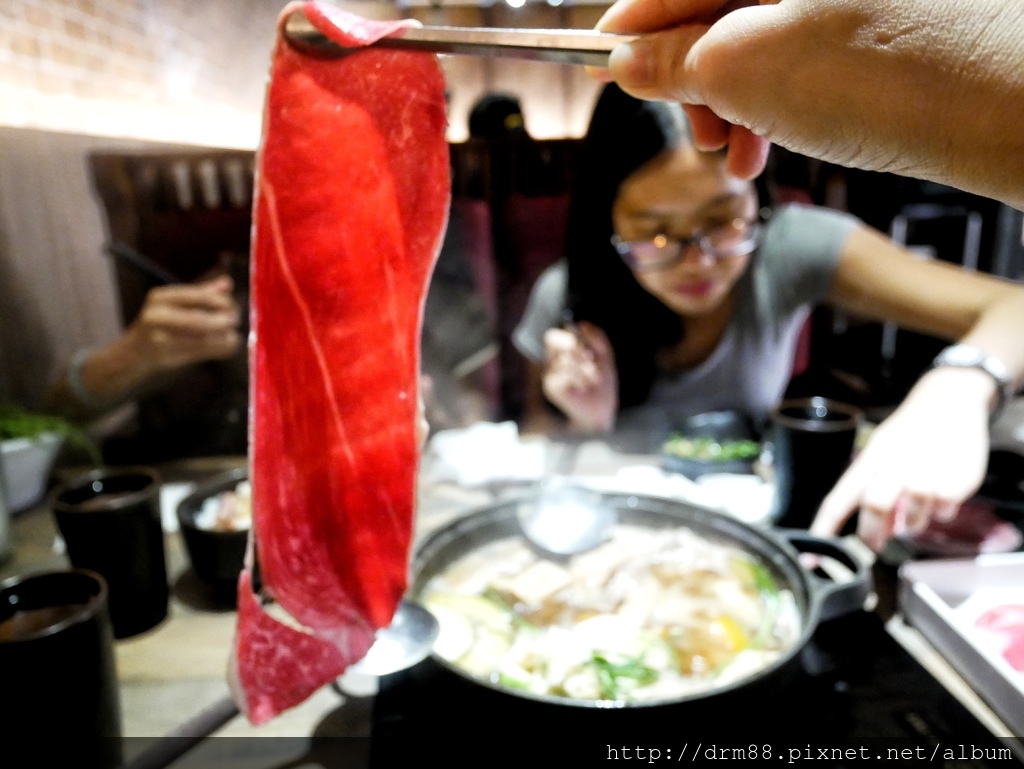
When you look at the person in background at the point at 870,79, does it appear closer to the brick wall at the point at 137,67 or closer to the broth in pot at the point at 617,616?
the broth in pot at the point at 617,616

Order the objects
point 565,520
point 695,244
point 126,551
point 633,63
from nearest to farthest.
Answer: point 633,63
point 126,551
point 565,520
point 695,244

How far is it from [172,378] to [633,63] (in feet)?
8.44

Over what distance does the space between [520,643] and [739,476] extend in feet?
2.75

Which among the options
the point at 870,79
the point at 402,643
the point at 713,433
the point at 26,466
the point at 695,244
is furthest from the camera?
the point at 695,244

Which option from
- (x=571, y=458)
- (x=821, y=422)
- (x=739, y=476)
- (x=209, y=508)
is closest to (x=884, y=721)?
(x=821, y=422)

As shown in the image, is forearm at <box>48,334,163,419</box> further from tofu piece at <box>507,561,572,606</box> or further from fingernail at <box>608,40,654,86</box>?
fingernail at <box>608,40,654,86</box>

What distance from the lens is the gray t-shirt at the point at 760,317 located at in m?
2.50

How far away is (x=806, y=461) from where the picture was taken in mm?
1306

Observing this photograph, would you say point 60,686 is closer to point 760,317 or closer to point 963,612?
point 963,612

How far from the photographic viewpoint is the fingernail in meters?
0.65

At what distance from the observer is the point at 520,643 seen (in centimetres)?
98

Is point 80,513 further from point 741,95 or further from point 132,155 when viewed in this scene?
point 132,155

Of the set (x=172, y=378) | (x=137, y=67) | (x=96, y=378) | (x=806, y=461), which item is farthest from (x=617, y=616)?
(x=137, y=67)

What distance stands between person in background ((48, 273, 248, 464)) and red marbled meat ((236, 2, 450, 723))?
1.71 meters
